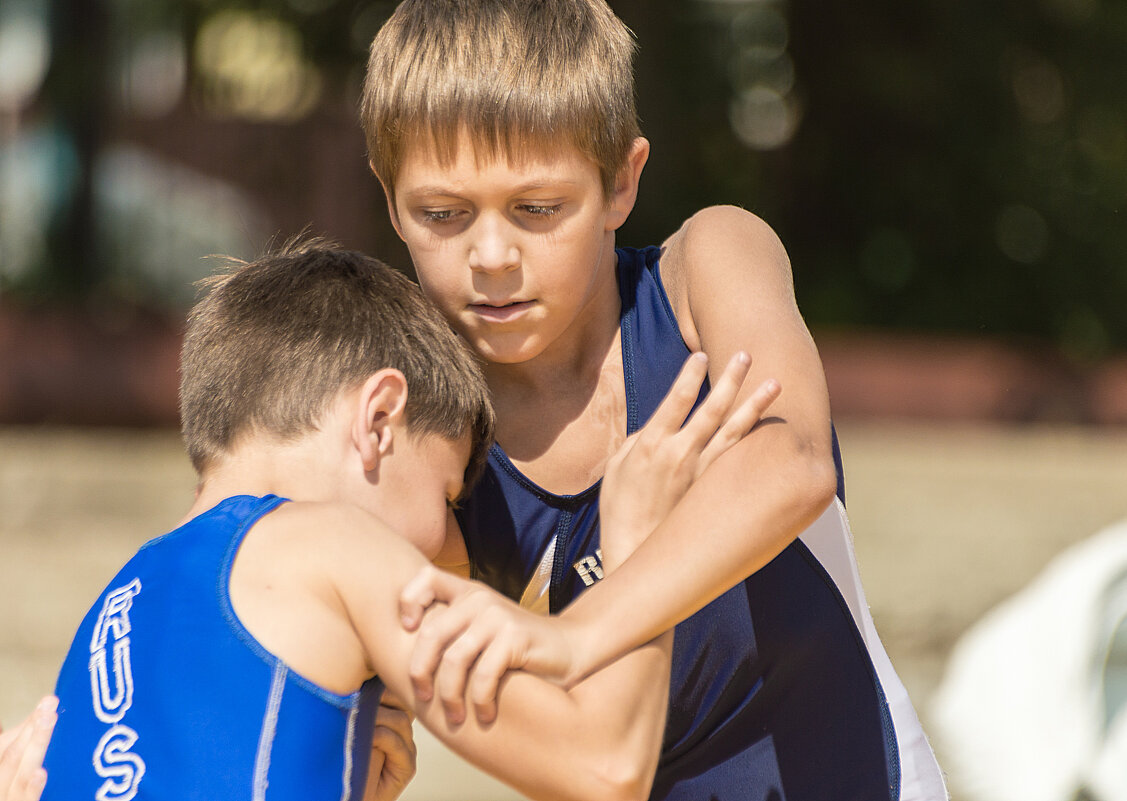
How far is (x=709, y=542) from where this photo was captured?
69.4 inches

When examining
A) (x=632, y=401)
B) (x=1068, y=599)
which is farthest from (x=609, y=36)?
(x=1068, y=599)

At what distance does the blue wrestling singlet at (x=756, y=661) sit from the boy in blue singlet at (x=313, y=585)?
0.23m

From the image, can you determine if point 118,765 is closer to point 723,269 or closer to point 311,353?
point 311,353

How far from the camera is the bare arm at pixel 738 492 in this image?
174cm

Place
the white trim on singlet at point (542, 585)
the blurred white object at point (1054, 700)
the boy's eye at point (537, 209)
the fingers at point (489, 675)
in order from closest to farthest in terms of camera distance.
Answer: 1. the fingers at point (489, 675)
2. the boy's eye at point (537, 209)
3. the white trim on singlet at point (542, 585)
4. the blurred white object at point (1054, 700)

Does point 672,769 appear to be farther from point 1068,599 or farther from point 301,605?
point 1068,599

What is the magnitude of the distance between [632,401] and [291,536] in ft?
2.25

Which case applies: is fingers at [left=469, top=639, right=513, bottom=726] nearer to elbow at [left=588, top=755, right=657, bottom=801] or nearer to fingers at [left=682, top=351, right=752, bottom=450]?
elbow at [left=588, top=755, right=657, bottom=801]

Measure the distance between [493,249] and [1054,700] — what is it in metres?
2.46

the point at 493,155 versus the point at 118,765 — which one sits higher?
the point at 493,155

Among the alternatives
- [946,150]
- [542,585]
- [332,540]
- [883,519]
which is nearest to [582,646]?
[332,540]

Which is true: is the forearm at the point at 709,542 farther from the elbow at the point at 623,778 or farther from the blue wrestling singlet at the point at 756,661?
the blue wrestling singlet at the point at 756,661

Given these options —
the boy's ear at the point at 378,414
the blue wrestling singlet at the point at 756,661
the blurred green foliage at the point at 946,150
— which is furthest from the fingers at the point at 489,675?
the blurred green foliage at the point at 946,150

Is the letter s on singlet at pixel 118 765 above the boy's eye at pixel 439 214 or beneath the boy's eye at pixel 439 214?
beneath
